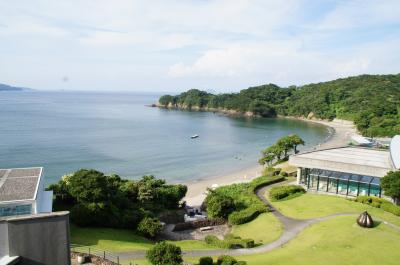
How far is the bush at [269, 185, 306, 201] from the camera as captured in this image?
37438 mm

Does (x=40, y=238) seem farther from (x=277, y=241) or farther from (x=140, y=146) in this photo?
(x=140, y=146)

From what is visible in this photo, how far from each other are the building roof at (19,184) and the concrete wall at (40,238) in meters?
13.8

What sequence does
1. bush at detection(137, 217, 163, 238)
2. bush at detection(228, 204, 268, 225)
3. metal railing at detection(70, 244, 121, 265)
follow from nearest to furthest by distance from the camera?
1. metal railing at detection(70, 244, 121, 265)
2. bush at detection(137, 217, 163, 238)
3. bush at detection(228, 204, 268, 225)

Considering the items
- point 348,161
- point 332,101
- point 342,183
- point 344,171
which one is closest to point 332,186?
point 342,183

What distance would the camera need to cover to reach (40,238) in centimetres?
1111

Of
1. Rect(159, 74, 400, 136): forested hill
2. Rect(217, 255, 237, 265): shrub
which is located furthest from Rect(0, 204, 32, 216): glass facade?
Rect(159, 74, 400, 136): forested hill

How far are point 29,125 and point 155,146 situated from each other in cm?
4885

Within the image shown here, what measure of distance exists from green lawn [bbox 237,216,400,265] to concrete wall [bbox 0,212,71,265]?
45.6ft

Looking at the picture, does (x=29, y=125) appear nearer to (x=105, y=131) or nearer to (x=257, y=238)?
(x=105, y=131)

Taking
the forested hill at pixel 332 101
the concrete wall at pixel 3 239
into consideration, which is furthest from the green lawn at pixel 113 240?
the forested hill at pixel 332 101

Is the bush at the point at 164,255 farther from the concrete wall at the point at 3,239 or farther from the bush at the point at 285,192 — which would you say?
the bush at the point at 285,192

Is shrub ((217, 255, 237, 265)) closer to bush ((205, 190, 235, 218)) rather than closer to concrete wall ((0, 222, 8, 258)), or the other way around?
concrete wall ((0, 222, 8, 258))

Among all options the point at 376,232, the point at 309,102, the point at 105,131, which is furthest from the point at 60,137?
the point at 309,102

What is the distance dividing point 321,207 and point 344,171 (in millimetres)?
6735
